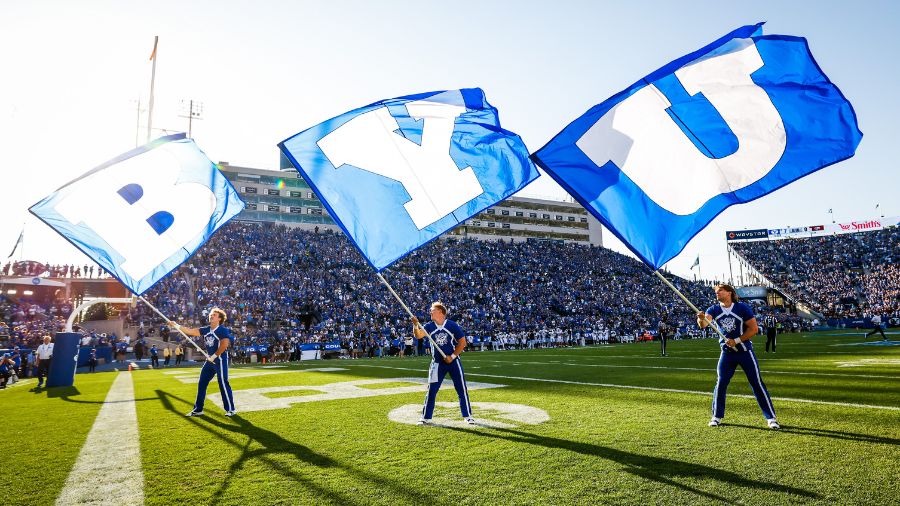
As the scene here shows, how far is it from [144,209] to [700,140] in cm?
948

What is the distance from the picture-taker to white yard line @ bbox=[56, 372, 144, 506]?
4480 millimetres

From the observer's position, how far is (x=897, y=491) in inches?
152

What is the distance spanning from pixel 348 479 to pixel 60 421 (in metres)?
7.14

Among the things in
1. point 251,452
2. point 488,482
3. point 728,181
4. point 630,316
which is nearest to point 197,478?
point 251,452

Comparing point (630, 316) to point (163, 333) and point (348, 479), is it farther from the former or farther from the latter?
point (348, 479)

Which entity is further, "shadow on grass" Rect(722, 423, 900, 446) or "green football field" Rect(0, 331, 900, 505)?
"shadow on grass" Rect(722, 423, 900, 446)

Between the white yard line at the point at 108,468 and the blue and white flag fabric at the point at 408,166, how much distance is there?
3.63 m

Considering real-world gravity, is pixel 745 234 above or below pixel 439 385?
above

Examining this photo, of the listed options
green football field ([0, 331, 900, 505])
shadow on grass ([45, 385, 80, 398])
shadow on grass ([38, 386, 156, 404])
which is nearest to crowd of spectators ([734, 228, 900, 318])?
green football field ([0, 331, 900, 505])

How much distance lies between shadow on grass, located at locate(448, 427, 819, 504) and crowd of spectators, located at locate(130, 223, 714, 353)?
28.5 metres

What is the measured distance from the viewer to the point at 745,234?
77500mm

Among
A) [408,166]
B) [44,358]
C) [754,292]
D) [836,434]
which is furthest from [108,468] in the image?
[754,292]

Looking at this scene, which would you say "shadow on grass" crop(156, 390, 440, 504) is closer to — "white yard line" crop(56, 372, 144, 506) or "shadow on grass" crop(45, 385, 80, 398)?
"white yard line" crop(56, 372, 144, 506)

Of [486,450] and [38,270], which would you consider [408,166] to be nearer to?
[486,450]
